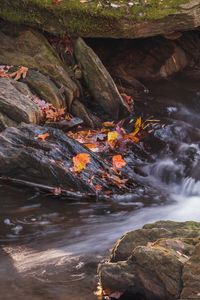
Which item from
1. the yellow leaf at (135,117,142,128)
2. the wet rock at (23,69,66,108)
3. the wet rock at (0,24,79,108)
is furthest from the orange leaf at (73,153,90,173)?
the yellow leaf at (135,117,142,128)

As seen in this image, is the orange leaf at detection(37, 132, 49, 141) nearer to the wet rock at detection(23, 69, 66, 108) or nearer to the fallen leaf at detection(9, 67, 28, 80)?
the wet rock at detection(23, 69, 66, 108)

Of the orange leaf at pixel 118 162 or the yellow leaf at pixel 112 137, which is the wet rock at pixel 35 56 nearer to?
the yellow leaf at pixel 112 137

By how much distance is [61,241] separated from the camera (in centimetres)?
500

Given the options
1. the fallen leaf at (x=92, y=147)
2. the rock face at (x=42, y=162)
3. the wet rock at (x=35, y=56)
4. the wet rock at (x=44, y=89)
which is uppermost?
the wet rock at (x=35, y=56)

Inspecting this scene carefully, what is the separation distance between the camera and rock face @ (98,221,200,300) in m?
3.33

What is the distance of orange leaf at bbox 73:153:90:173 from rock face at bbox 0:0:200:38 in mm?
2781

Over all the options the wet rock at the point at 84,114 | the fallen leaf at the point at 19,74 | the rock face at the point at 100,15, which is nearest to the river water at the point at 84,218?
the wet rock at the point at 84,114

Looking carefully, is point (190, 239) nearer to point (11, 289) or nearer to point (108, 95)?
point (11, 289)

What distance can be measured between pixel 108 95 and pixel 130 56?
80.4 inches

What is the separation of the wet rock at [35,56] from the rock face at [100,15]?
26 cm

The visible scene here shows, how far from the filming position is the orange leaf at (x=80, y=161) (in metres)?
6.47

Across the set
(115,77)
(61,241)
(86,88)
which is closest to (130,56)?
(115,77)

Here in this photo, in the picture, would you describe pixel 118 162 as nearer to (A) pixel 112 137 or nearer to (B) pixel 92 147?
(B) pixel 92 147

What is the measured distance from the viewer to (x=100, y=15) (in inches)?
318
